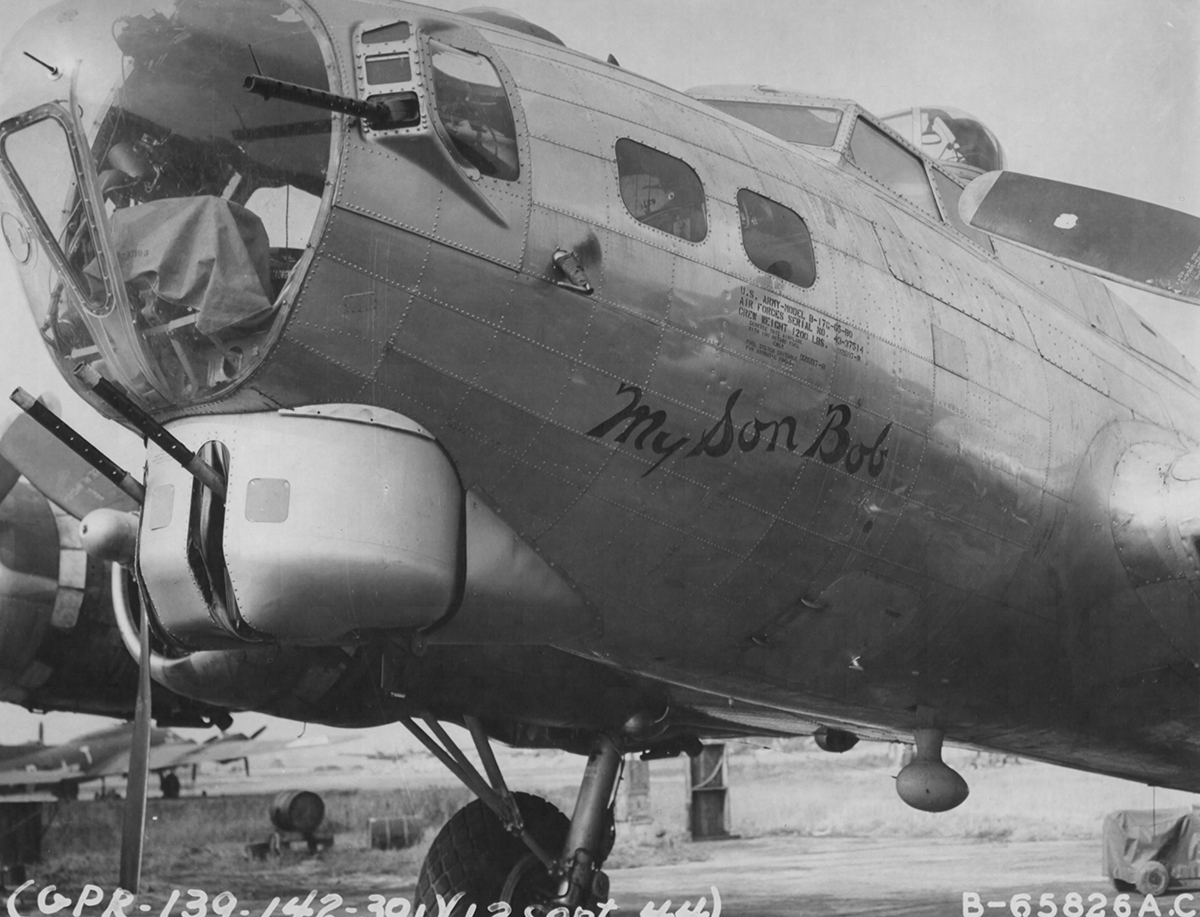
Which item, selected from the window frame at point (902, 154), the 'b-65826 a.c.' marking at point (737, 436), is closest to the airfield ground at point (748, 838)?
the window frame at point (902, 154)

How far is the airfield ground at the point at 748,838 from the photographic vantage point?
49.8ft

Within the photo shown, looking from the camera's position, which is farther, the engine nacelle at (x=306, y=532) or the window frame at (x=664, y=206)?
the window frame at (x=664, y=206)

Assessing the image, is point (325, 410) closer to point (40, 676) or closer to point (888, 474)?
point (888, 474)

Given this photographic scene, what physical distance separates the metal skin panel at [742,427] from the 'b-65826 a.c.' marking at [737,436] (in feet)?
0.04

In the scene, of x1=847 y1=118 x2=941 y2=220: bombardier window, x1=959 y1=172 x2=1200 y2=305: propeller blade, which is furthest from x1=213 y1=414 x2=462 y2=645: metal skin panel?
x1=847 y1=118 x2=941 y2=220: bombardier window

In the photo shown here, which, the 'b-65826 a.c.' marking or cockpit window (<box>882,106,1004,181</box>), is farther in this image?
cockpit window (<box>882,106,1004,181</box>)

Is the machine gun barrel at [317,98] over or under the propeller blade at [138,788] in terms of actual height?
over

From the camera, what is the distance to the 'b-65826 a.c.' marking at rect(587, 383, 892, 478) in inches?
196

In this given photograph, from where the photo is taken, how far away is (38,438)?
877cm

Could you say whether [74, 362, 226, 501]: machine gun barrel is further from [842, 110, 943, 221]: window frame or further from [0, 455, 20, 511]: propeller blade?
[0, 455, 20, 511]: propeller blade

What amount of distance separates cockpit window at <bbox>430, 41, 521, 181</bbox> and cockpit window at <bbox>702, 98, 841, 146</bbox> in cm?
266

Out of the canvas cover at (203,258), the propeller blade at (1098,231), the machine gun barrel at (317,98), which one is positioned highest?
the propeller blade at (1098,231)

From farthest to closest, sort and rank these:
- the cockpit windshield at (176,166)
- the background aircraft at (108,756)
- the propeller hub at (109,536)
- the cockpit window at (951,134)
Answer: the background aircraft at (108,756)
the cockpit window at (951,134)
the propeller hub at (109,536)
the cockpit windshield at (176,166)

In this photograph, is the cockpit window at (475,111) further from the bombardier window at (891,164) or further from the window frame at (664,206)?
the bombardier window at (891,164)
